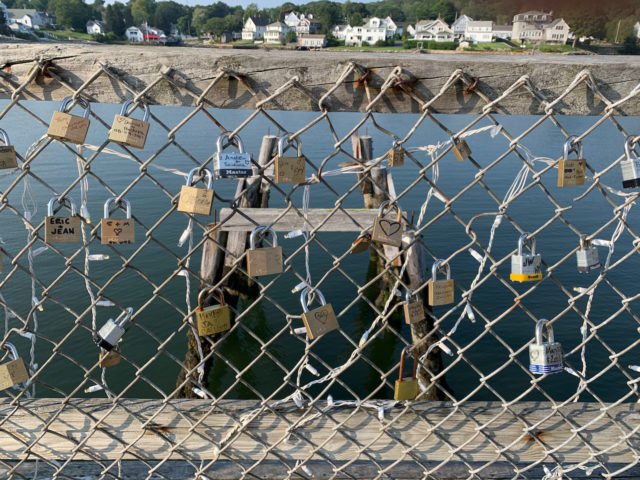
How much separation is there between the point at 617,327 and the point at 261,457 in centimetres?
828

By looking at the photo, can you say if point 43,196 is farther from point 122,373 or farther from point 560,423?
point 560,423

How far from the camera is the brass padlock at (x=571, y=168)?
1.96 meters

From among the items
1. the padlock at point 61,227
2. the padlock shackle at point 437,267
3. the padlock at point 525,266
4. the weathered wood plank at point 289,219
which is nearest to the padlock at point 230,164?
the padlock at point 61,227

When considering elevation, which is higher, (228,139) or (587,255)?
(228,139)

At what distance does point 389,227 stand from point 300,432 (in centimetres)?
123

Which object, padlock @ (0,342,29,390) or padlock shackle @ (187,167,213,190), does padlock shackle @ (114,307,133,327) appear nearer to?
padlock @ (0,342,29,390)

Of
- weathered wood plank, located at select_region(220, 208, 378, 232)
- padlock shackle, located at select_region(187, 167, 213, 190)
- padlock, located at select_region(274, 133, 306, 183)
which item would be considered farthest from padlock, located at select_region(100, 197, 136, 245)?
weathered wood plank, located at select_region(220, 208, 378, 232)

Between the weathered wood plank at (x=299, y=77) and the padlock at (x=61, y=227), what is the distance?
0.48 meters

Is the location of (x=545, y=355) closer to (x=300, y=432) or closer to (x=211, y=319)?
(x=300, y=432)

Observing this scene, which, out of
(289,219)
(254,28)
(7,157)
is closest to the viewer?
(7,157)

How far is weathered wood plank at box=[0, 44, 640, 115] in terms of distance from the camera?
1.91 m

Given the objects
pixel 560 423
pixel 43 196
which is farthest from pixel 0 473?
pixel 43 196

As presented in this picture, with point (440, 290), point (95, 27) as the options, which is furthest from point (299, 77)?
point (95, 27)

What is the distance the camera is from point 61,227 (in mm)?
1925
